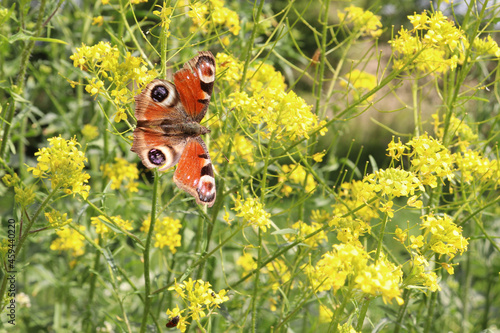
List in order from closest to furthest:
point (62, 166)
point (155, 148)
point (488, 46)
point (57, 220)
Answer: point (62, 166)
point (57, 220)
point (155, 148)
point (488, 46)

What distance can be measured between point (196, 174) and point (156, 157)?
178 mm

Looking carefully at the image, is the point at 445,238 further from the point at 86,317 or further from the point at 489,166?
the point at 86,317

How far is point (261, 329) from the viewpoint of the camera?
127 inches

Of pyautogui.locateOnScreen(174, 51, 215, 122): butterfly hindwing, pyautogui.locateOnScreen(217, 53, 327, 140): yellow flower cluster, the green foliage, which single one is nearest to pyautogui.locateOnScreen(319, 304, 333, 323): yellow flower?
the green foliage

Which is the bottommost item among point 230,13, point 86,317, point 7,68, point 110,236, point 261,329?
point 261,329

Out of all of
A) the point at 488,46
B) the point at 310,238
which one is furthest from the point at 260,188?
the point at 488,46

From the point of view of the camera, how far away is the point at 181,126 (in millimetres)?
2254

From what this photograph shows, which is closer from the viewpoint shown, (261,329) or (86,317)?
(86,317)

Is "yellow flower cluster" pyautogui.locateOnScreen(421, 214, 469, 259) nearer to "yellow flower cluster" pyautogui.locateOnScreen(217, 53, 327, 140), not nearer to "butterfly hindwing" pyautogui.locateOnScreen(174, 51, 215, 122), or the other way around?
"yellow flower cluster" pyautogui.locateOnScreen(217, 53, 327, 140)

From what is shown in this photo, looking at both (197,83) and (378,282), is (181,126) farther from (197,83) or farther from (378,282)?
(378,282)

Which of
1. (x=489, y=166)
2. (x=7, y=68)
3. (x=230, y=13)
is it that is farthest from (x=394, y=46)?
(x=7, y=68)

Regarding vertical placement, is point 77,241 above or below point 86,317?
above

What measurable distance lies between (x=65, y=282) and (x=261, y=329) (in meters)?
1.34

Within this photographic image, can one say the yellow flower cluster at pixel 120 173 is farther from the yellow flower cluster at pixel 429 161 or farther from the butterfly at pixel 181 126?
the yellow flower cluster at pixel 429 161
